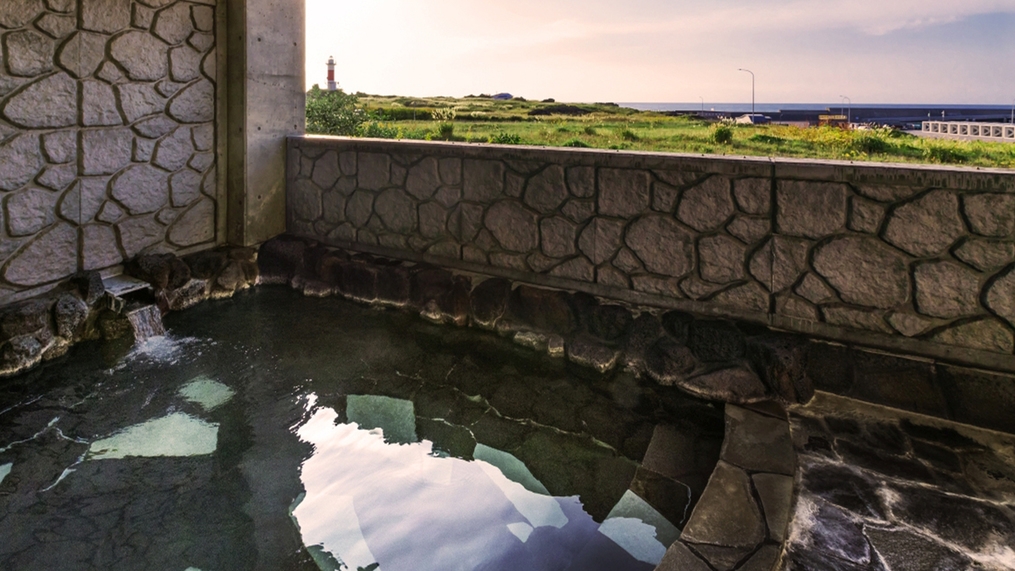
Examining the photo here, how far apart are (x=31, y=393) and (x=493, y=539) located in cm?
254

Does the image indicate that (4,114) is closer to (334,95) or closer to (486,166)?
(486,166)

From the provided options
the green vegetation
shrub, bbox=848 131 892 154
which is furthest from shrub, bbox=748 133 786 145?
shrub, bbox=848 131 892 154

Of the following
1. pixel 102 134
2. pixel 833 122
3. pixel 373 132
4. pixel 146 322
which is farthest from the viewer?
pixel 833 122

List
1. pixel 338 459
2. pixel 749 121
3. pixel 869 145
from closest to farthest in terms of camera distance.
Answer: pixel 338 459 < pixel 869 145 < pixel 749 121

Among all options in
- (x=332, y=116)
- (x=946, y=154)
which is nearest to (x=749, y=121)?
(x=946, y=154)

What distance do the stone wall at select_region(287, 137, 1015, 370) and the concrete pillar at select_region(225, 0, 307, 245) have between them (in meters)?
0.93

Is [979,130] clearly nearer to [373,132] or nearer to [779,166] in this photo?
[373,132]

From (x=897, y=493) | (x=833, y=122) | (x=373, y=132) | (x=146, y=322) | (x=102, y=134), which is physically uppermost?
(x=833, y=122)

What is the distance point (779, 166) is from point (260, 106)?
3.79 m

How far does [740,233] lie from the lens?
3.36 metres

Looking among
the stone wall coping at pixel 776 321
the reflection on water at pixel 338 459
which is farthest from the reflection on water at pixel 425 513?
the stone wall coping at pixel 776 321

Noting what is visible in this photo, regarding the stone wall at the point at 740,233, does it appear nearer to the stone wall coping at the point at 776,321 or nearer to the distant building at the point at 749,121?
the stone wall coping at the point at 776,321

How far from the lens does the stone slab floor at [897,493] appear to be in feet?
6.39

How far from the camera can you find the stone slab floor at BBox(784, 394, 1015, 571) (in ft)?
6.39
